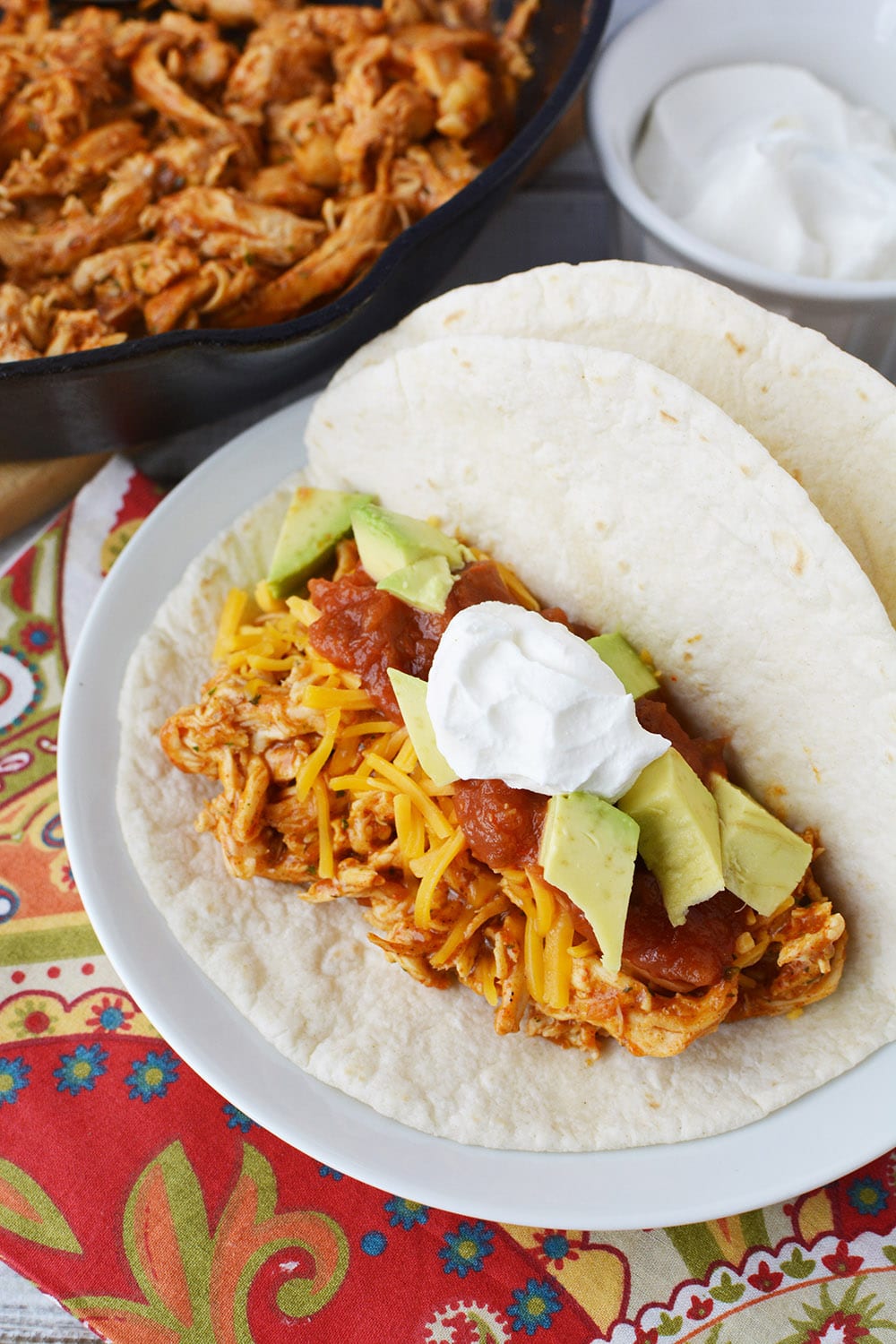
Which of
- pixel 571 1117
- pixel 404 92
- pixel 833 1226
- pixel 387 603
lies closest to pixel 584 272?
pixel 387 603

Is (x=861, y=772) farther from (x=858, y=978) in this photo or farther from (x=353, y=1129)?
(x=353, y=1129)

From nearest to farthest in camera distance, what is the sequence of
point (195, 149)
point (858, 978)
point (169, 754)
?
point (858, 978) → point (169, 754) → point (195, 149)

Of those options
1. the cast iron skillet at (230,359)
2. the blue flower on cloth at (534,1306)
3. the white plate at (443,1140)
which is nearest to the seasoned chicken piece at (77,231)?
the cast iron skillet at (230,359)

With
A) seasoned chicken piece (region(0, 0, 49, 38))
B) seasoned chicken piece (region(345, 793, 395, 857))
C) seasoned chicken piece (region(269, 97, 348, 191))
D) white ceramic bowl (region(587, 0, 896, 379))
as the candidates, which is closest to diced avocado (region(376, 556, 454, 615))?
seasoned chicken piece (region(345, 793, 395, 857))

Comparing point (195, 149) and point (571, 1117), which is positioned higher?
point (195, 149)

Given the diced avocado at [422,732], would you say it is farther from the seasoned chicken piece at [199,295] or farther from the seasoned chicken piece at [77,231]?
the seasoned chicken piece at [77,231]

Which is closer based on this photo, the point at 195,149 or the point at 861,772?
the point at 861,772

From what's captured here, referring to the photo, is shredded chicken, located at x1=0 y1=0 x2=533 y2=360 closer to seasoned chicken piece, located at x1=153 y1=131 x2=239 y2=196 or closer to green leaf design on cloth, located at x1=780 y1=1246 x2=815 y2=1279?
seasoned chicken piece, located at x1=153 y1=131 x2=239 y2=196
